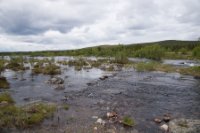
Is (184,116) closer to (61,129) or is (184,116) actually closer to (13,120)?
(61,129)

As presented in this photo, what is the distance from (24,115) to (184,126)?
11.3 meters

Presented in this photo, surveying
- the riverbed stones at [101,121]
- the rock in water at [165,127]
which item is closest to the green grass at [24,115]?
the riverbed stones at [101,121]

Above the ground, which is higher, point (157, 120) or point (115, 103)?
point (115, 103)

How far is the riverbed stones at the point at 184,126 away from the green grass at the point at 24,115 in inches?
358

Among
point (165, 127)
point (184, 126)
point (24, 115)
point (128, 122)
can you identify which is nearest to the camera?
point (165, 127)

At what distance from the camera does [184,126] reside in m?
16.3

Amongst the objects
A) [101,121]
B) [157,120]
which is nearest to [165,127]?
[157,120]

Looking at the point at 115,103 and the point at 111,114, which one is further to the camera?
the point at 115,103

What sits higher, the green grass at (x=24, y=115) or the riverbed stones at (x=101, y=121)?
the green grass at (x=24, y=115)

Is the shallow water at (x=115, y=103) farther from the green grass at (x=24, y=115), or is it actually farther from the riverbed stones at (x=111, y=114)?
the green grass at (x=24, y=115)

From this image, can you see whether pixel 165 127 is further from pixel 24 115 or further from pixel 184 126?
pixel 24 115

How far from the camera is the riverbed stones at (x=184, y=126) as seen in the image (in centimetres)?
1562

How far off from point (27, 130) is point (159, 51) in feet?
372

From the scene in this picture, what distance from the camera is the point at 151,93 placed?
92.9 feet
